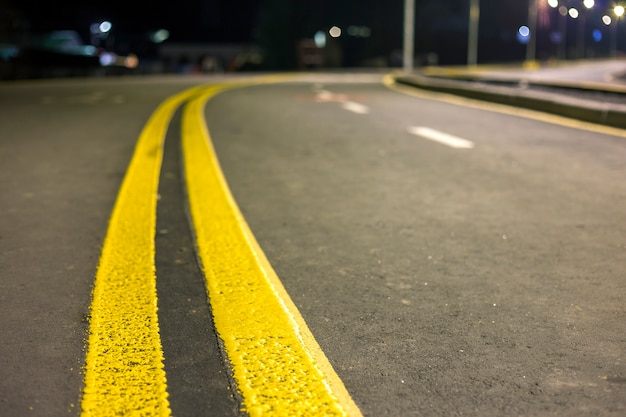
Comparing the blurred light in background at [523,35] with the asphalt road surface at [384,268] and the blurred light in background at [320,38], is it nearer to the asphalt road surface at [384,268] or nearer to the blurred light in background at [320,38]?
the blurred light in background at [320,38]

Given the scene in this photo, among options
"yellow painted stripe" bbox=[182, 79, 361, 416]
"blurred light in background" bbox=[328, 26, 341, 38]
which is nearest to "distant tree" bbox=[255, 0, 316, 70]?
"blurred light in background" bbox=[328, 26, 341, 38]

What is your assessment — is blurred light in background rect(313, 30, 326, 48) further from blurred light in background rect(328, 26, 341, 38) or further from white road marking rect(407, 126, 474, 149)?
white road marking rect(407, 126, 474, 149)

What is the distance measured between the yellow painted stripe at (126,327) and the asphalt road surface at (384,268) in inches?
2.2

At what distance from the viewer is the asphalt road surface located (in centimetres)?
267

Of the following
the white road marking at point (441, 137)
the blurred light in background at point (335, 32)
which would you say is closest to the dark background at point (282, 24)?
the blurred light in background at point (335, 32)

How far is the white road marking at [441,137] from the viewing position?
927 centimetres

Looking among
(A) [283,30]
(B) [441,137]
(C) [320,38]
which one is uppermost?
(A) [283,30]

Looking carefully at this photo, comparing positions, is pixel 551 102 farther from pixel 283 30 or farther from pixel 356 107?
pixel 283 30

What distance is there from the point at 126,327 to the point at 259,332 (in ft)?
1.70

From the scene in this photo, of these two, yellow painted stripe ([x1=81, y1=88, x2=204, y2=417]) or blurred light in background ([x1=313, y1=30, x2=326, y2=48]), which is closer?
yellow painted stripe ([x1=81, y1=88, x2=204, y2=417])

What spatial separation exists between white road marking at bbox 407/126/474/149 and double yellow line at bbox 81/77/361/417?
14.5 feet

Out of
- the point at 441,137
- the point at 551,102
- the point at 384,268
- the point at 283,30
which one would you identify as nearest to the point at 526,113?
the point at 551,102

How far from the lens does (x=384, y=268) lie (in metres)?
4.09

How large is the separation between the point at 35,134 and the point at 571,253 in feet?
26.5
